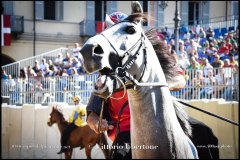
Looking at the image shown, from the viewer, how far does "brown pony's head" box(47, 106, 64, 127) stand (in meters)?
12.0

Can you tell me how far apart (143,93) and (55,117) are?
9.04m

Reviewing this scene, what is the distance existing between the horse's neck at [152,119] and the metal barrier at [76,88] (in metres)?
Answer: 5.99

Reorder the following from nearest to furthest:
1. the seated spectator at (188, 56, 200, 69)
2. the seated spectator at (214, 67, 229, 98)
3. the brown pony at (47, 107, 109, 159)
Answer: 1. the seated spectator at (214, 67, 229, 98)
2. the seated spectator at (188, 56, 200, 69)
3. the brown pony at (47, 107, 109, 159)

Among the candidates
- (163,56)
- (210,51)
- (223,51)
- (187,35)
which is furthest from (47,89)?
(163,56)

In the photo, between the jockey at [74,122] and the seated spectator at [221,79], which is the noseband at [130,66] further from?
the jockey at [74,122]

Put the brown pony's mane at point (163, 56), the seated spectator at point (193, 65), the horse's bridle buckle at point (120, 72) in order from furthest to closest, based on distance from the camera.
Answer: the seated spectator at point (193, 65) < the brown pony's mane at point (163, 56) < the horse's bridle buckle at point (120, 72)

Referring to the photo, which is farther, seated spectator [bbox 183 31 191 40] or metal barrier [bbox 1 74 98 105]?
seated spectator [bbox 183 31 191 40]

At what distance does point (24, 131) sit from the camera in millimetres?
13086

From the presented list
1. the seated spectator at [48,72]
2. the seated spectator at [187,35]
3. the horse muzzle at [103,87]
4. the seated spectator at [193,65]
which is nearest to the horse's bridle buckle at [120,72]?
the horse muzzle at [103,87]

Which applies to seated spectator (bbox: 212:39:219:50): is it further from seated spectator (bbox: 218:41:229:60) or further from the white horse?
the white horse

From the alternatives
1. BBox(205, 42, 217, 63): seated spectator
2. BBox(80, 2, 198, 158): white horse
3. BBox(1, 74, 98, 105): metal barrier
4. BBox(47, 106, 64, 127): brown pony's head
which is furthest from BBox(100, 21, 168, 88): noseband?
BBox(205, 42, 217, 63): seated spectator

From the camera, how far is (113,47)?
3.11 meters

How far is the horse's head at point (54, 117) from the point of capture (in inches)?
473

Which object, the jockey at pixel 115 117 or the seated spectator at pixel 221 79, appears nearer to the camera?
the jockey at pixel 115 117
